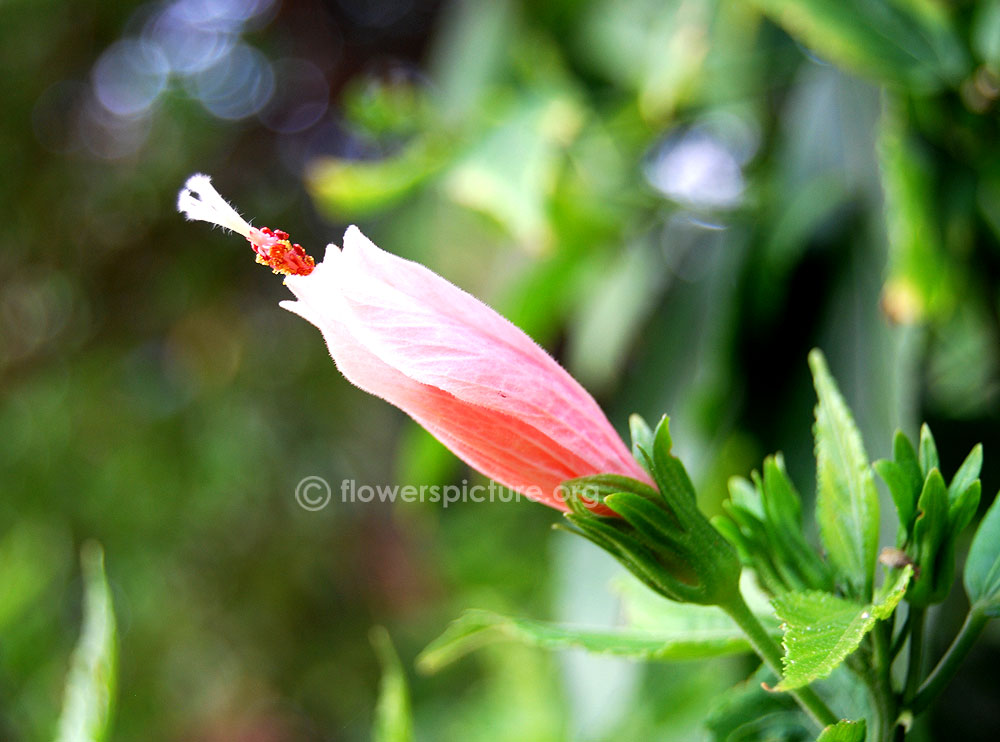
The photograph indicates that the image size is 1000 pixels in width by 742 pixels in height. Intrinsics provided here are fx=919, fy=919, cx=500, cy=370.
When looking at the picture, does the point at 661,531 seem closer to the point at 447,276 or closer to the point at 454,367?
the point at 454,367

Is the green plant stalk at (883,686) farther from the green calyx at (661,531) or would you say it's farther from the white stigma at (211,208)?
the white stigma at (211,208)

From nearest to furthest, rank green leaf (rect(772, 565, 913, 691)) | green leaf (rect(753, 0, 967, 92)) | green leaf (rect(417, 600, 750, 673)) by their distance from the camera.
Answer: green leaf (rect(772, 565, 913, 691))
green leaf (rect(417, 600, 750, 673))
green leaf (rect(753, 0, 967, 92))

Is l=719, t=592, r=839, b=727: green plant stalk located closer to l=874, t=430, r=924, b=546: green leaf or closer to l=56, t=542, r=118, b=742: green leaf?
l=874, t=430, r=924, b=546: green leaf

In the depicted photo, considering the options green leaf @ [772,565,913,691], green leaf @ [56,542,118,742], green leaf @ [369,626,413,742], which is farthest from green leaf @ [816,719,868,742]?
green leaf @ [56,542,118,742]

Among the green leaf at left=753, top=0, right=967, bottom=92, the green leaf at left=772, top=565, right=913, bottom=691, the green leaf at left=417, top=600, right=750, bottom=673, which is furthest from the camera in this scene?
the green leaf at left=753, top=0, right=967, bottom=92

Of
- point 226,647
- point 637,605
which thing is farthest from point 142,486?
point 637,605

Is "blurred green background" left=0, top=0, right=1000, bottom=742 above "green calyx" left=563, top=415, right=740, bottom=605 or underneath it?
underneath
